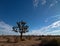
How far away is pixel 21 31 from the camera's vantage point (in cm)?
5216

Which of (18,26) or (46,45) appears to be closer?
(46,45)

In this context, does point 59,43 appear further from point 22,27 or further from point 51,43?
point 22,27

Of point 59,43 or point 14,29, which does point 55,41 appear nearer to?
point 59,43

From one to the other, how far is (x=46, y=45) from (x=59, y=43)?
2641 mm

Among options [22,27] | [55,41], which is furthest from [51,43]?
[22,27]

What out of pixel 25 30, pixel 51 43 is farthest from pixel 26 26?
pixel 51 43

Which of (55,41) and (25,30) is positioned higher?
(25,30)

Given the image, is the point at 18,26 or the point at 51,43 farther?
the point at 18,26

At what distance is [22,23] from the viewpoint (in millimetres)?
52219

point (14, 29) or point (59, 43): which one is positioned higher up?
point (14, 29)

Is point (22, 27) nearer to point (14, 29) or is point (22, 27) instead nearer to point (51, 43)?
point (14, 29)

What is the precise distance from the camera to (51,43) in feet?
101

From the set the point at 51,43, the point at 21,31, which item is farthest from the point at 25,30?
the point at 51,43

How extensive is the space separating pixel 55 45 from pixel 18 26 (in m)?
24.4
